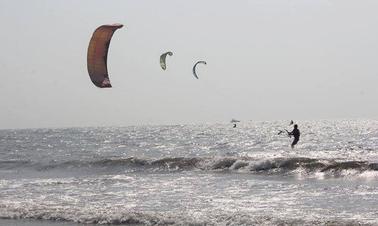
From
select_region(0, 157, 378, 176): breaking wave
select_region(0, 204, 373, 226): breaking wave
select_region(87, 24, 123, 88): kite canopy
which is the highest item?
select_region(87, 24, 123, 88): kite canopy

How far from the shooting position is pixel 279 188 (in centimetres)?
1908

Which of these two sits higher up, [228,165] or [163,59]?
[163,59]

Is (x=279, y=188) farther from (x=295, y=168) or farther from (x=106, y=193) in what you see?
(x=295, y=168)

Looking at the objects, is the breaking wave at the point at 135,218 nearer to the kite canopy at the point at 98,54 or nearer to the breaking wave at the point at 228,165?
the kite canopy at the point at 98,54

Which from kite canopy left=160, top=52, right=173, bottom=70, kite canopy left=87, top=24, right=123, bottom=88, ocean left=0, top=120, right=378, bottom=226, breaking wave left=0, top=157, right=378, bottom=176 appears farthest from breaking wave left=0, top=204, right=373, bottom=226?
breaking wave left=0, top=157, right=378, bottom=176

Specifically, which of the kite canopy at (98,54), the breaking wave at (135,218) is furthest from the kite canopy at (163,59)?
the breaking wave at (135,218)

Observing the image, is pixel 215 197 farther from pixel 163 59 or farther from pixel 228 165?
pixel 228 165

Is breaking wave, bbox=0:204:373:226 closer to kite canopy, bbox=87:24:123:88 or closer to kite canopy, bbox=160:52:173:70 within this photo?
kite canopy, bbox=87:24:123:88

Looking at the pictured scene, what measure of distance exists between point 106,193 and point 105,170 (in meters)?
12.1

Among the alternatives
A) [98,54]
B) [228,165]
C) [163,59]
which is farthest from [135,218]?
[228,165]

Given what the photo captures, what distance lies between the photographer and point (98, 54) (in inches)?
599

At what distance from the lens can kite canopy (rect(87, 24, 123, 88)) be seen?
49.6ft

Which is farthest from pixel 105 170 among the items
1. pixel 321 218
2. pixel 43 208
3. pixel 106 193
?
pixel 321 218

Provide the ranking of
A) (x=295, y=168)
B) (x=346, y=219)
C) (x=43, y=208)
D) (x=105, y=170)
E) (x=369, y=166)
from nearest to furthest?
(x=346, y=219) < (x=43, y=208) < (x=369, y=166) < (x=295, y=168) < (x=105, y=170)
